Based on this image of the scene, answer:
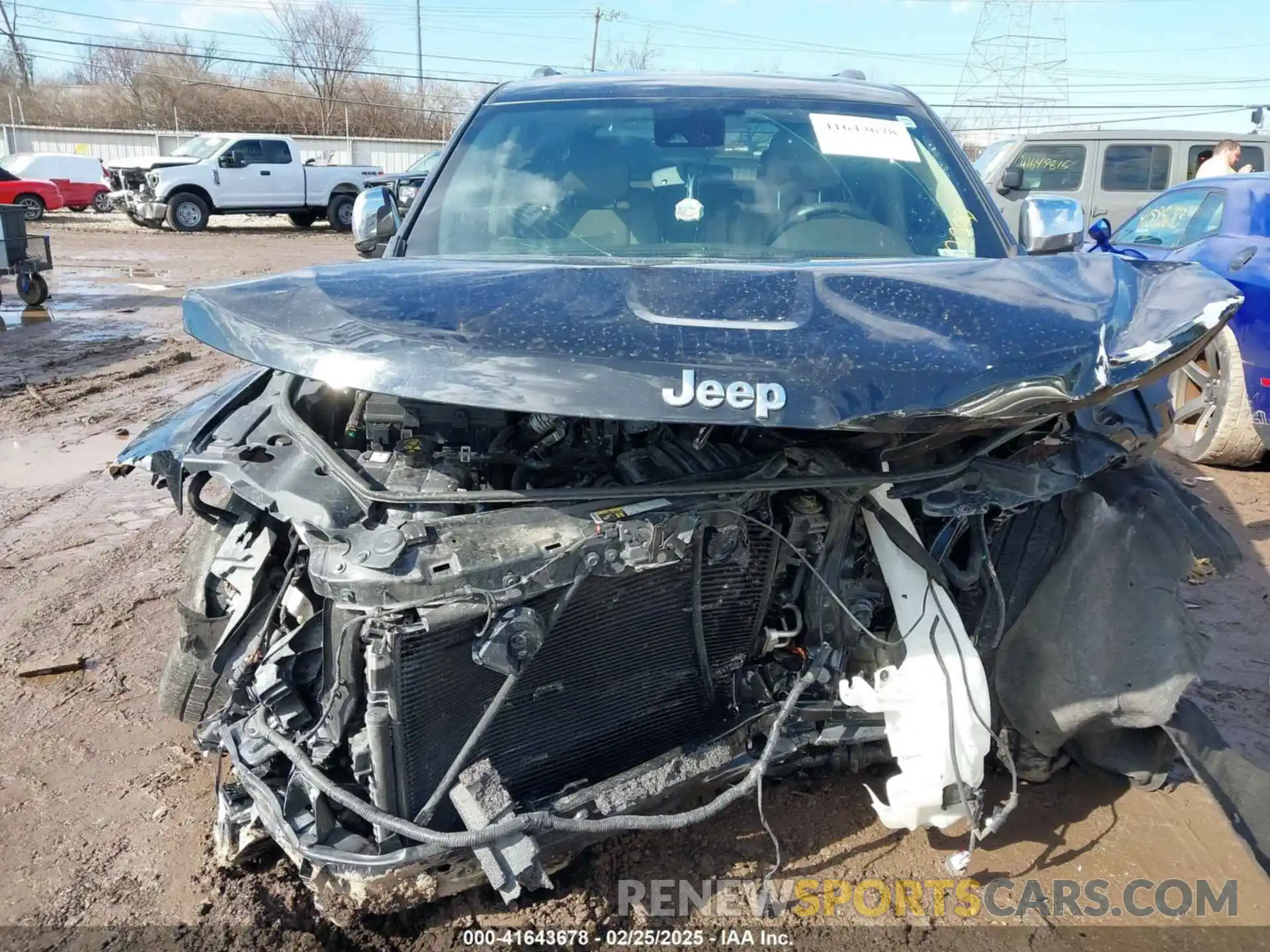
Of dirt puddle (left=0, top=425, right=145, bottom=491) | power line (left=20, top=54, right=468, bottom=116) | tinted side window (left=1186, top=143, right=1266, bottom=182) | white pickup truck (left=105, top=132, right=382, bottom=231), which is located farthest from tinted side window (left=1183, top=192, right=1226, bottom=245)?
power line (left=20, top=54, right=468, bottom=116)

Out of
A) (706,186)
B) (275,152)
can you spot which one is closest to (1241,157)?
(706,186)

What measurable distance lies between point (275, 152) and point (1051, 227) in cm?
1891

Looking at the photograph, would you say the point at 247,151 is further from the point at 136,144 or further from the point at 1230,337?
the point at 1230,337

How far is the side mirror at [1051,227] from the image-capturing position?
2787mm

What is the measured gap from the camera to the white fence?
93.8 ft

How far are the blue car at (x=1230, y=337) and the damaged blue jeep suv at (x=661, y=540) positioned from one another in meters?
2.68

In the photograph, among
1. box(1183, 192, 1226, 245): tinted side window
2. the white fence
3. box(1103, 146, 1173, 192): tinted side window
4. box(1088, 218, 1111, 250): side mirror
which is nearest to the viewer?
box(1088, 218, 1111, 250): side mirror

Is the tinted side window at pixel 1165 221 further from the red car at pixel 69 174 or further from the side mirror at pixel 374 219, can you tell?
the red car at pixel 69 174

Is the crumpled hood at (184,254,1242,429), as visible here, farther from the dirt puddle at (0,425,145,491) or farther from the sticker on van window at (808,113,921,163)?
the dirt puddle at (0,425,145,491)

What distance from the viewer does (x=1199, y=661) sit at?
2.10m

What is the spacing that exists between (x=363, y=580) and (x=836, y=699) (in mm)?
1157

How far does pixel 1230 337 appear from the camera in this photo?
185 inches

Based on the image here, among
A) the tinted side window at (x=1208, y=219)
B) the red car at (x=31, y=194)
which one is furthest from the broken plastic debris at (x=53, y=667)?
the red car at (x=31, y=194)

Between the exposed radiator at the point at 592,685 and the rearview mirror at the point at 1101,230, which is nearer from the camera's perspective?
the exposed radiator at the point at 592,685
